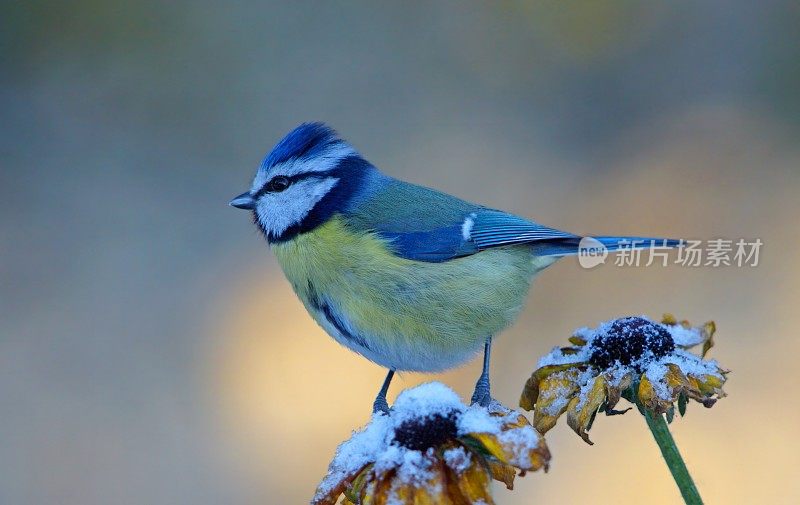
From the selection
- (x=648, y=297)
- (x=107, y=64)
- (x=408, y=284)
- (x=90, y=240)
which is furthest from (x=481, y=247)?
(x=107, y=64)

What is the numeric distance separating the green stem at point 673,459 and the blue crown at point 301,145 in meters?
0.93

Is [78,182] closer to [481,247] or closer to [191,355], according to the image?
[191,355]

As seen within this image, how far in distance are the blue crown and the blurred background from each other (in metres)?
1.22

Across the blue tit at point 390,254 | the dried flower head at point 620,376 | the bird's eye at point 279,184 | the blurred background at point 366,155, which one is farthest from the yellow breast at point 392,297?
the blurred background at point 366,155

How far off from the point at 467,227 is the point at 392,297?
1.03ft

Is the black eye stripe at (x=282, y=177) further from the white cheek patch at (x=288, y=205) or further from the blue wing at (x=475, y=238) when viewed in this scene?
the blue wing at (x=475, y=238)

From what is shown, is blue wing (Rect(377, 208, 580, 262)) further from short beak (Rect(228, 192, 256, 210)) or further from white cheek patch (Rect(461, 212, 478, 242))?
short beak (Rect(228, 192, 256, 210))

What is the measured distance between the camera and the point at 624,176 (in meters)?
4.29

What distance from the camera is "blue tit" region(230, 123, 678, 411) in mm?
1701

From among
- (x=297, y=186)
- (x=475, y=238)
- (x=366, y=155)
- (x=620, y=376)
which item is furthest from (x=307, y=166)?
(x=366, y=155)

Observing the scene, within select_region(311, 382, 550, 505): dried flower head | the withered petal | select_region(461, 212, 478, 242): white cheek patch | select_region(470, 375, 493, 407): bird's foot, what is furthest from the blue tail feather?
select_region(311, 382, 550, 505): dried flower head

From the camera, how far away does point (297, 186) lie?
1874mm

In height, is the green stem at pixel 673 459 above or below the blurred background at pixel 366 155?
below

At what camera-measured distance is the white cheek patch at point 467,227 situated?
190 centimetres
